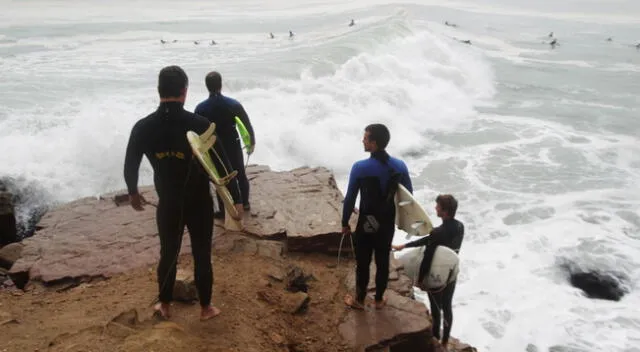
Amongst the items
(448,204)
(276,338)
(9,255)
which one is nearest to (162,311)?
(276,338)

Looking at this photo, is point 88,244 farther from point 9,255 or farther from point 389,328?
point 389,328

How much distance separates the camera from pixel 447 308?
501cm

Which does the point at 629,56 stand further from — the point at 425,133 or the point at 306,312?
the point at 306,312

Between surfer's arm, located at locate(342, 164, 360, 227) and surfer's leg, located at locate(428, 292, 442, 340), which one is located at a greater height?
surfer's arm, located at locate(342, 164, 360, 227)

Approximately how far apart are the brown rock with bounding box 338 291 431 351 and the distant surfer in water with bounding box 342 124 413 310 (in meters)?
0.50

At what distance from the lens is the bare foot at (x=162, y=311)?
3.89m

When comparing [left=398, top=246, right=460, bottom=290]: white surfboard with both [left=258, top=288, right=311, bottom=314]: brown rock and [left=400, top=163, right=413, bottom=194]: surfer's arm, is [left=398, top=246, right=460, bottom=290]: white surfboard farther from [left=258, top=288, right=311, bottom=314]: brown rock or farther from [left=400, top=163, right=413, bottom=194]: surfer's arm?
[left=258, top=288, right=311, bottom=314]: brown rock

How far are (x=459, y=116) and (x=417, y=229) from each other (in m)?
13.0

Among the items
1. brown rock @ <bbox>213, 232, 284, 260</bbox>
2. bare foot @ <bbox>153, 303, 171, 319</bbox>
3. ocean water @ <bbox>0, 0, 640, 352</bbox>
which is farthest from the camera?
ocean water @ <bbox>0, 0, 640, 352</bbox>

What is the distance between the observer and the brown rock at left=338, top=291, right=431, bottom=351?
14.2ft

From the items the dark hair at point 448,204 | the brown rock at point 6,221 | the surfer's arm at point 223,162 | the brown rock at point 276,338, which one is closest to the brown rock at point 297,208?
the surfer's arm at point 223,162

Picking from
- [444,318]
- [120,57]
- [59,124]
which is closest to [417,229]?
[444,318]

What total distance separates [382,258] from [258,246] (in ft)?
5.51

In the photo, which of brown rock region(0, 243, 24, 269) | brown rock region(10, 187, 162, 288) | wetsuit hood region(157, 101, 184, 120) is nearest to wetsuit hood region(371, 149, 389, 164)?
wetsuit hood region(157, 101, 184, 120)
